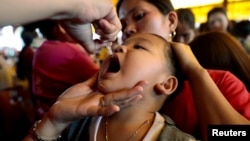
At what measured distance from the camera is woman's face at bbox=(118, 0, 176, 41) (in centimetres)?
133

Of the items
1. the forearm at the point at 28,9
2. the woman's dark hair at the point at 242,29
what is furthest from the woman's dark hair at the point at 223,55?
the woman's dark hair at the point at 242,29

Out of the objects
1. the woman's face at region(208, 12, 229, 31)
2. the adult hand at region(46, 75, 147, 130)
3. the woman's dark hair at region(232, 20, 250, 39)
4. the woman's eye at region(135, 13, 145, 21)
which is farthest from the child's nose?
the woman's dark hair at region(232, 20, 250, 39)

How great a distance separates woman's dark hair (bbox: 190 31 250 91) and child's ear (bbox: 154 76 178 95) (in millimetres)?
344

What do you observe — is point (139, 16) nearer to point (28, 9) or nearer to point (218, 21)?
point (28, 9)

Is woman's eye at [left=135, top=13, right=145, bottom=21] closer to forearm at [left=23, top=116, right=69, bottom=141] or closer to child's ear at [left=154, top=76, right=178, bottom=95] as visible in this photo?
child's ear at [left=154, top=76, right=178, bottom=95]

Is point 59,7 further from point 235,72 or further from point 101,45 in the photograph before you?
point 235,72

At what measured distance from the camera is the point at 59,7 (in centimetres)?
73

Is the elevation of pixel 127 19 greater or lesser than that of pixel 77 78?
greater

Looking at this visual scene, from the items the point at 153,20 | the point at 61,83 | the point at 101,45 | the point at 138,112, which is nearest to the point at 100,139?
the point at 138,112

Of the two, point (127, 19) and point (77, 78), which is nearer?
point (127, 19)

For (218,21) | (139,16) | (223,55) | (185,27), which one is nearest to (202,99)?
(223,55)

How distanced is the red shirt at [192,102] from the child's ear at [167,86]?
3.6 inches

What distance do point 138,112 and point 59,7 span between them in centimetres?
41

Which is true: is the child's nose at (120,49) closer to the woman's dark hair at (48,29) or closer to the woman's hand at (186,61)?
the woman's hand at (186,61)
